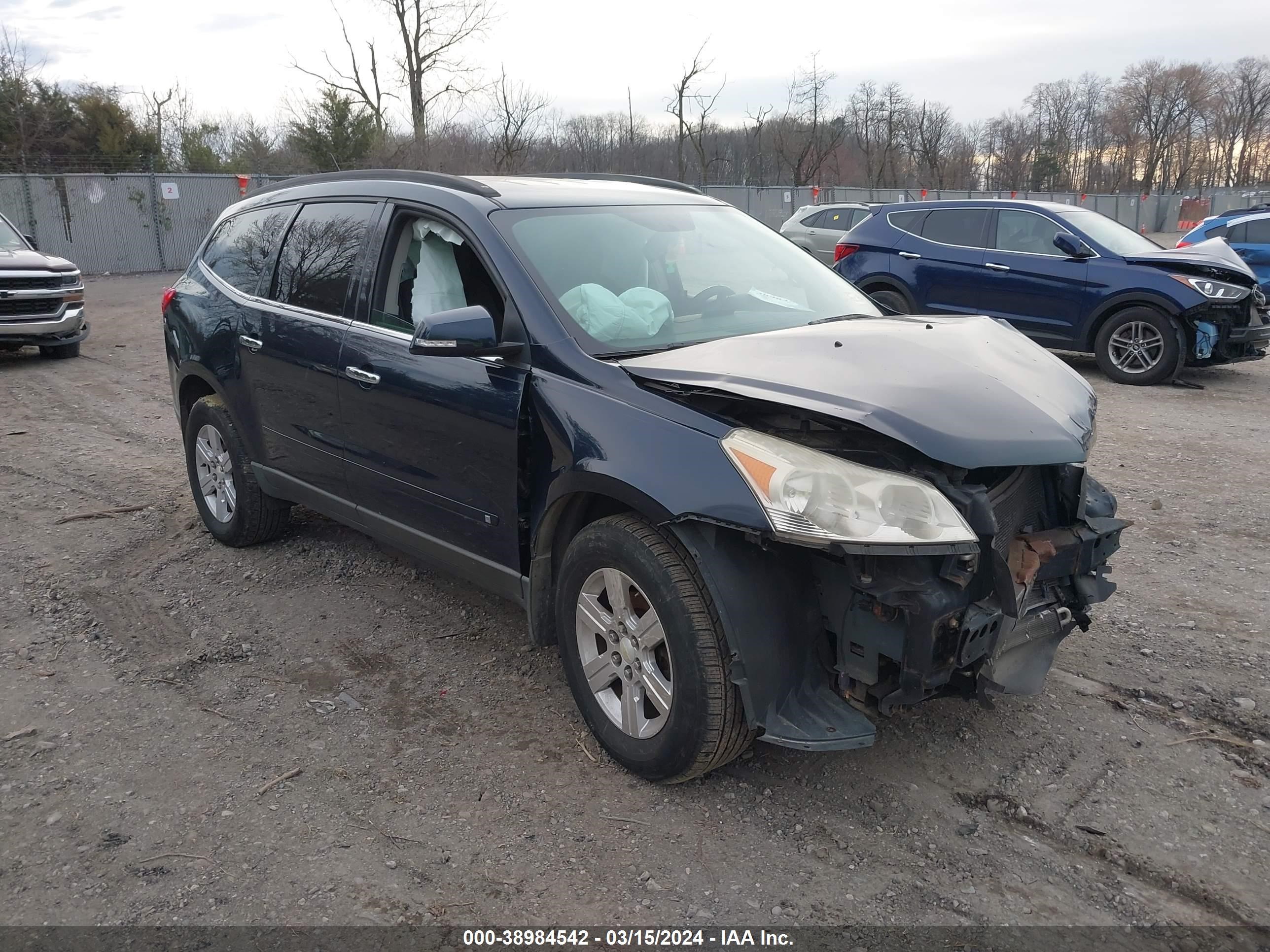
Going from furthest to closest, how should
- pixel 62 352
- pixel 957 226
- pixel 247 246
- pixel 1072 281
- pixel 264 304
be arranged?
pixel 62 352, pixel 957 226, pixel 1072 281, pixel 247 246, pixel 264 304

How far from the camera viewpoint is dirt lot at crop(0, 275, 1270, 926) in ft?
8.59

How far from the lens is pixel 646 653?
2982mm

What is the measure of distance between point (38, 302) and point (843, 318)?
443 inches

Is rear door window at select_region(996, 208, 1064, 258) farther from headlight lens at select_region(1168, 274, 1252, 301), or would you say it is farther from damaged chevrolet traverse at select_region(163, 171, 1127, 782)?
damaged chevrolet traverse at select_region(163, 171, 1127, 782)

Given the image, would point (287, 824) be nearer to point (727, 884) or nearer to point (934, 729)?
point (727, 884)

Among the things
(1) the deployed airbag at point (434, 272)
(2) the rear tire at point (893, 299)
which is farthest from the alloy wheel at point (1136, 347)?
(1) the deployed airbag at point (434, 272)

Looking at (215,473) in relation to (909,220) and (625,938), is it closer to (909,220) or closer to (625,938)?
(625,938)

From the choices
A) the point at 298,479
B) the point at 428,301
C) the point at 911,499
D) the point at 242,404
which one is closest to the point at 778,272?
the point at 428,301

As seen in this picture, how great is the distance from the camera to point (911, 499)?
2607 mm

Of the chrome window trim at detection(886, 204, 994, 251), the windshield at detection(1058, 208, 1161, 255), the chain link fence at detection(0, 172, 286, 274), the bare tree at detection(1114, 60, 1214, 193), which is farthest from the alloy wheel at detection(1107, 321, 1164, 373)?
the bare tree at detection(1114, 60, 1214, 193)

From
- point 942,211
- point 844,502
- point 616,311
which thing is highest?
point 942,211

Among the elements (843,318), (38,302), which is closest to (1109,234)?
(843,318)

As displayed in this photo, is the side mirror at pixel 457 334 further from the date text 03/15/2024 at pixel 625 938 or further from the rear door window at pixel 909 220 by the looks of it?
the rear door window at pixel 909 220

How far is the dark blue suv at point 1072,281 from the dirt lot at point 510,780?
533cm
